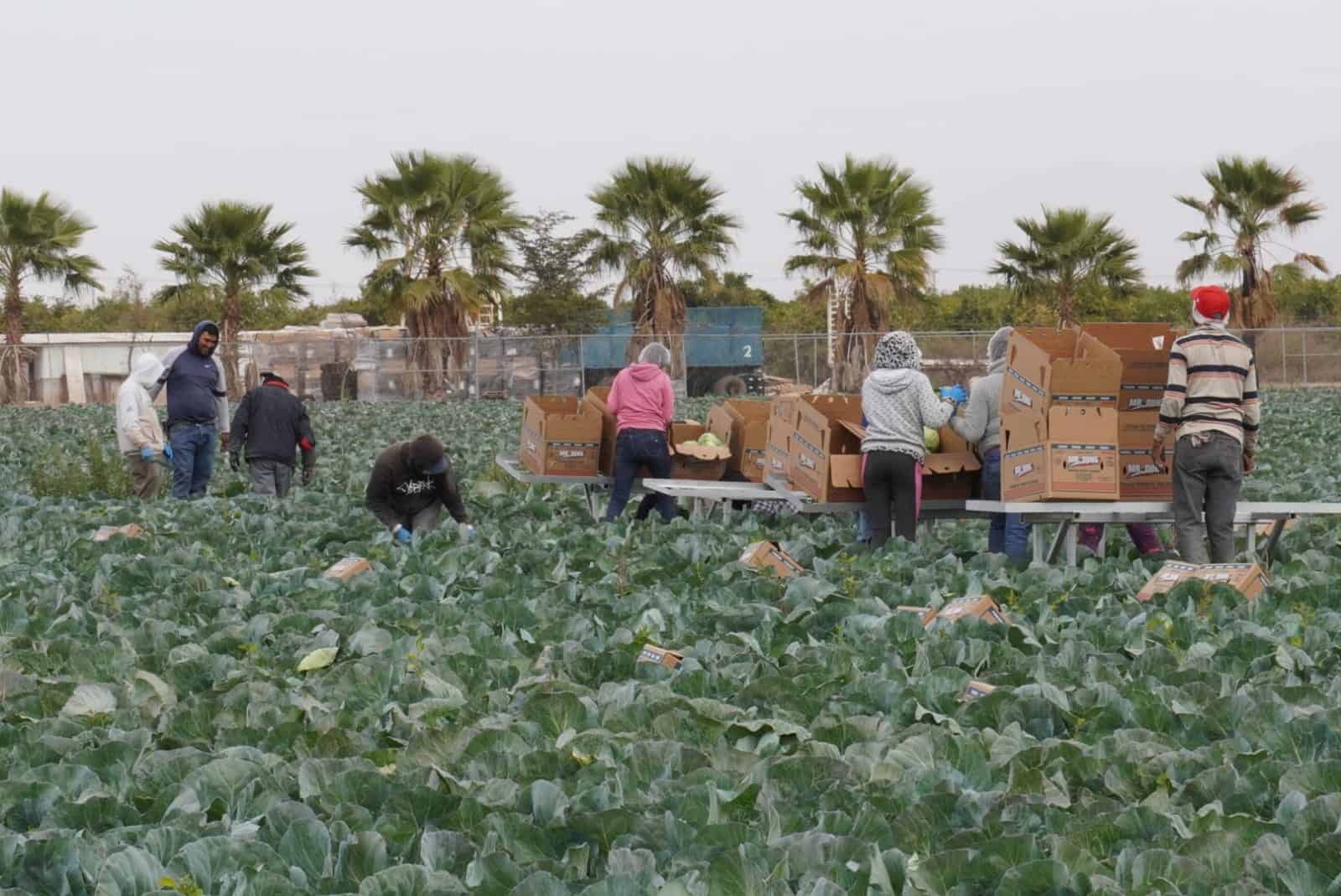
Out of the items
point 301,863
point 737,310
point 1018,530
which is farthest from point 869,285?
point 301,863

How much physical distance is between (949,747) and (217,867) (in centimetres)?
180

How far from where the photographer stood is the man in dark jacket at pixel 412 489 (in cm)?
930

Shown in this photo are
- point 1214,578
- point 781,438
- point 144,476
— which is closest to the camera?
point 1214,578

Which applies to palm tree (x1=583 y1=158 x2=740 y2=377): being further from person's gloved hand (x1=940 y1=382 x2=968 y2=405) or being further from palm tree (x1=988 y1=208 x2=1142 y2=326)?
person's gloved hand (x1=940 y1=382 x2=968 y2=405)

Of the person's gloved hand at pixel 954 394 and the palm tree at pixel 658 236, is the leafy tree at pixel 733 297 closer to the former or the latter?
the palm tree at pixel 658 236

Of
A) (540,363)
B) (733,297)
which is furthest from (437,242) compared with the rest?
(733,297)

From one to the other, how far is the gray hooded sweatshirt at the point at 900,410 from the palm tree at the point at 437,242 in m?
29.9

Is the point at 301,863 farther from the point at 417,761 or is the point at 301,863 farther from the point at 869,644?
the point at 869,644

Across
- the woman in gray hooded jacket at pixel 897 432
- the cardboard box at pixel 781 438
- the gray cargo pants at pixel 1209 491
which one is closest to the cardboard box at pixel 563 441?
the cardboard box at pixel 781 438

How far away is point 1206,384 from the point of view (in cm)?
780

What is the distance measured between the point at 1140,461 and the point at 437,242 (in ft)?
107

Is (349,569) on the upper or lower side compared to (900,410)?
lower

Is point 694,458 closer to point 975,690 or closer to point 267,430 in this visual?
point 267,430

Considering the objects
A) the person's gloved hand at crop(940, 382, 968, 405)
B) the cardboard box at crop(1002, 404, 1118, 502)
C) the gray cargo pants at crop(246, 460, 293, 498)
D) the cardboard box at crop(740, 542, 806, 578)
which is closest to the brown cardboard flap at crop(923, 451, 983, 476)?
the person's gloved hand at crop(940, 382, 968, 405)
